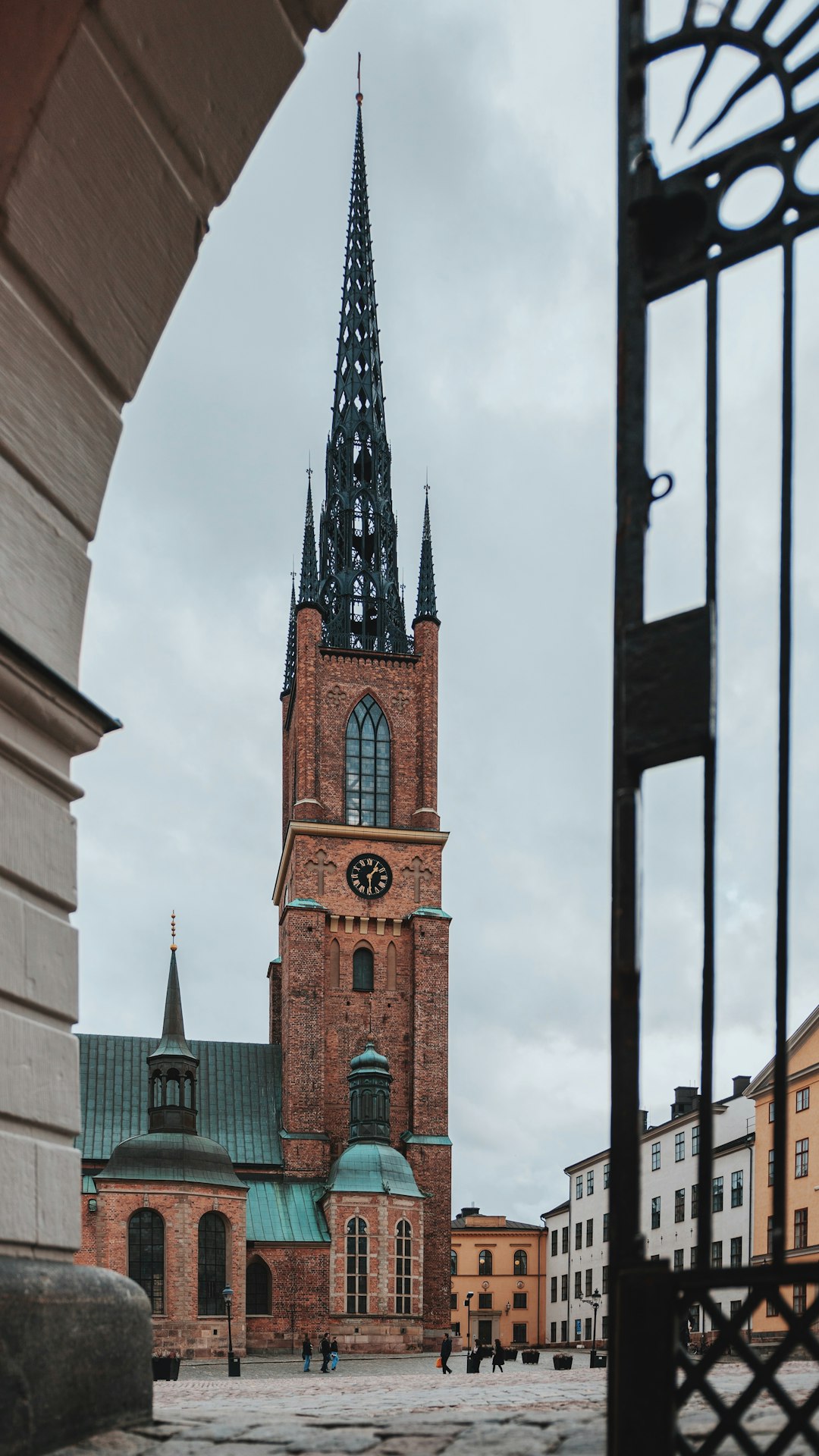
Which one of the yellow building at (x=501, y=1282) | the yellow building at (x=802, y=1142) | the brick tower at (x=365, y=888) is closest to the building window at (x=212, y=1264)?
the brick tower at (x=365, y=888)

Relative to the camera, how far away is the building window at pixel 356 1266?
147ft

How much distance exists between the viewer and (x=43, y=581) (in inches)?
168

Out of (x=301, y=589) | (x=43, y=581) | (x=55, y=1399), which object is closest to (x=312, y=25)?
(x=43, y=581)

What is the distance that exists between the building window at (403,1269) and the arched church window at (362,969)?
827cm

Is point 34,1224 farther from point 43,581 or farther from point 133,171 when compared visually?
point 133,171

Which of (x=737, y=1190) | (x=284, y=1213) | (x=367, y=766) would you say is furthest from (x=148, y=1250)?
(x=737, y=1190)

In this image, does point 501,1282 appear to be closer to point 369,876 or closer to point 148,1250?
point 369,876

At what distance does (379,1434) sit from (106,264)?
130 inches

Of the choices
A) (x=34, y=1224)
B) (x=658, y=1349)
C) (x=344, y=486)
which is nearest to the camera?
(x=658, y=1349)

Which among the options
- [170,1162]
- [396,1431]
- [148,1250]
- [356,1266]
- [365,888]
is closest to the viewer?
[396,1431]

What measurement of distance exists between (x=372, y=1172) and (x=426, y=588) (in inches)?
889

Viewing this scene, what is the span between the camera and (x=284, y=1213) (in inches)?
1844

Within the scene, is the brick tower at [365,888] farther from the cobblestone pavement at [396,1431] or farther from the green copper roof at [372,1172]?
the cobblestone pavement at [396,1431]

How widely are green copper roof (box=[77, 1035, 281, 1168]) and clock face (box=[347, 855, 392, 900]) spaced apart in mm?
7181
